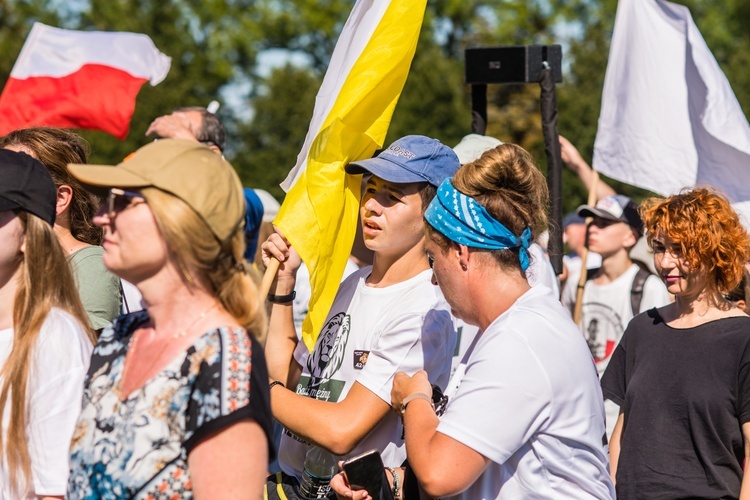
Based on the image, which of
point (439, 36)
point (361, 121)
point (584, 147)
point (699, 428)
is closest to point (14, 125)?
Result: point (361, 121)

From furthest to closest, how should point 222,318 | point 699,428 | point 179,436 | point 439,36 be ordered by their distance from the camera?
point 439,36 → point 699,428 → point 222,318 → point 179,436

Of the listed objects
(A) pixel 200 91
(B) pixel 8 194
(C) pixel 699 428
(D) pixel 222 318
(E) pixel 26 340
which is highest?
(B) pixel 8 194

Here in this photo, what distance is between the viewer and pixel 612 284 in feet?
24.2

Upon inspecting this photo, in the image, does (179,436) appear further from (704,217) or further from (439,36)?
(439,36)

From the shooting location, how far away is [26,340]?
2.51 metres

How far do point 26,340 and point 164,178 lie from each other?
690mm

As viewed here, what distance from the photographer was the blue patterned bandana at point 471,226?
287 centimetres

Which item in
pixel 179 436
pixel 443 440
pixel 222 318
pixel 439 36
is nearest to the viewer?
pixel 179 436

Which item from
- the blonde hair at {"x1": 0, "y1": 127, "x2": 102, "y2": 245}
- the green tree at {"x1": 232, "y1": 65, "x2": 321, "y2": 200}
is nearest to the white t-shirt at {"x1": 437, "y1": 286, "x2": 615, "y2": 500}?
the blonde hair at {"x1": 0, "y1": 127, "x2": 102, "y2": 245}

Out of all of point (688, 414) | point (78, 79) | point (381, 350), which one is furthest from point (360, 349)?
point (78, 79)

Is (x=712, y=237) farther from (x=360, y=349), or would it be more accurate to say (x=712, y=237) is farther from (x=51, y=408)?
(x=51, y=408)

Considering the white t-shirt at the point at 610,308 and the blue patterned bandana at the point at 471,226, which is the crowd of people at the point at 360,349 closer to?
the blue patterned bandana at the point at 471,226

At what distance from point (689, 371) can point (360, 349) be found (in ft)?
4.28

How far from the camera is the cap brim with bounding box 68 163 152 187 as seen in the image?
2107mm
